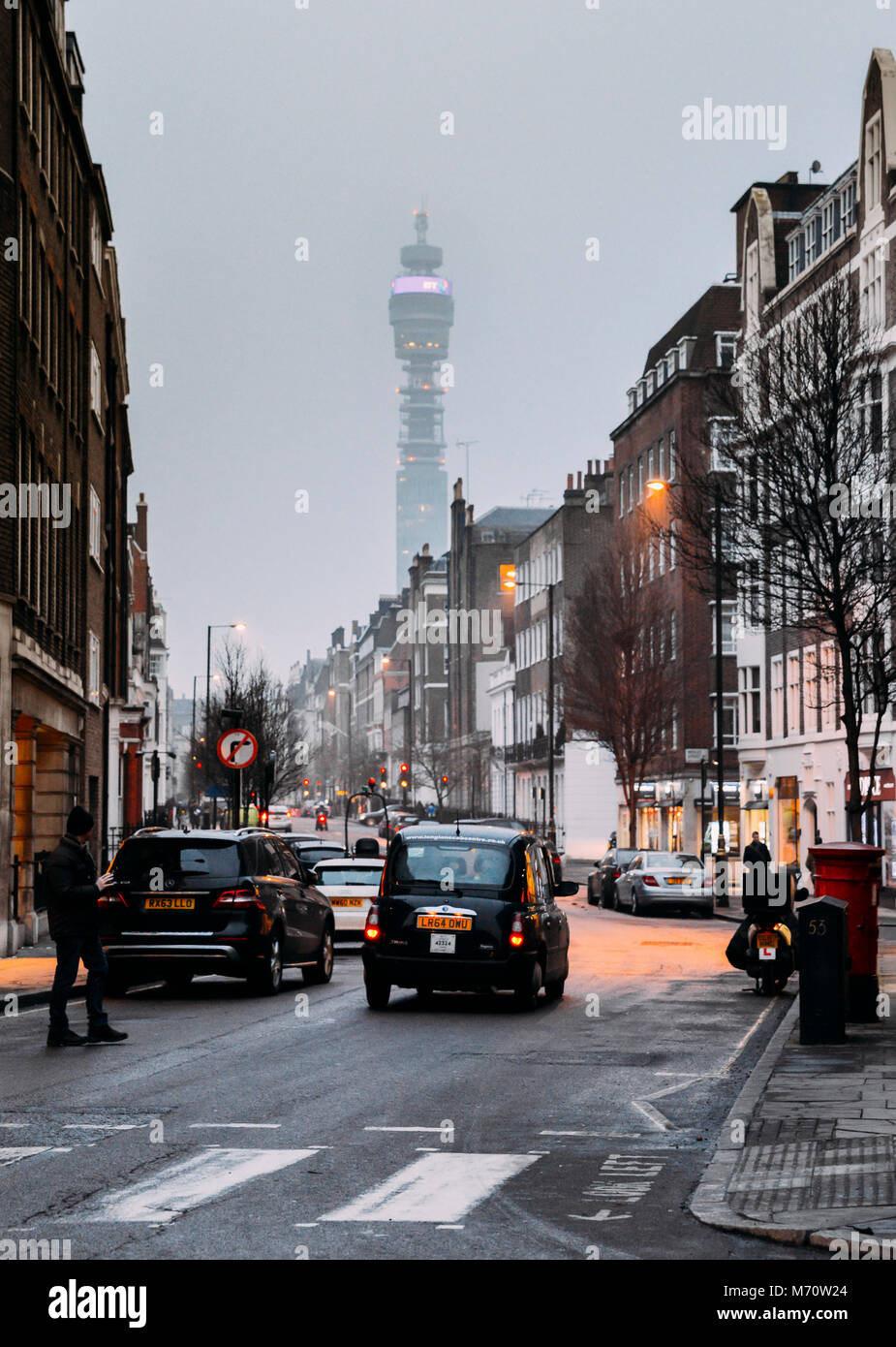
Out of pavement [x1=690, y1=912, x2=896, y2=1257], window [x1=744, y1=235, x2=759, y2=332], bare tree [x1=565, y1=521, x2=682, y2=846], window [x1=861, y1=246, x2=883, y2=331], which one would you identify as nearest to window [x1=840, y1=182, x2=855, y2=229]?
window [x1=861, y1=246, x2=883, y2=331]

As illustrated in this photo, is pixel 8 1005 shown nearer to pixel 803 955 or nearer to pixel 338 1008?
pixel 338 1008

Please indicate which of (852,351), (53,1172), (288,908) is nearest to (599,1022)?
(288,908)

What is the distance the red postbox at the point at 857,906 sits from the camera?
55.0 feet

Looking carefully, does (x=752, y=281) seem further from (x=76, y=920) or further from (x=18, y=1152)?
(x=18, y=1152)

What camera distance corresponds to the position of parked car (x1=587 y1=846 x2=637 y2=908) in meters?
48.3

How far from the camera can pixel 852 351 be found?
3288cm

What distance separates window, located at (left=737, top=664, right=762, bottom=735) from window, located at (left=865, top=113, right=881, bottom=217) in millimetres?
17338

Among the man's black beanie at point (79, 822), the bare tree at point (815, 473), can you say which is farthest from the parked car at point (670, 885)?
the man's black beanie at point (79, 822)

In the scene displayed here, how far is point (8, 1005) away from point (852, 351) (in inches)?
789

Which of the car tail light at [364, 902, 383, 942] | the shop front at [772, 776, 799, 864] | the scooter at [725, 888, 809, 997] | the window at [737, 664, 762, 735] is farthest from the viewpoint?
the window at [737, 664, 762, 735]

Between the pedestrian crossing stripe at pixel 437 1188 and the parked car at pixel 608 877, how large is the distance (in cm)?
3810

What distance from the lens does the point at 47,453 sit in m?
32.9

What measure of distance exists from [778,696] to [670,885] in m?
18.4

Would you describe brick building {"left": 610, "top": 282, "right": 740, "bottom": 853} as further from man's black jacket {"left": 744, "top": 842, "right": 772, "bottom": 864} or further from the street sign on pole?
the street sign on pole
